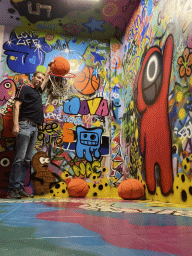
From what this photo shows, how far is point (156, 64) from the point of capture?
2475 mm

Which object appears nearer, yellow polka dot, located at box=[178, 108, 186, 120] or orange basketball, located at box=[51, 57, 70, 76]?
yellow polka dot, located at box=[178, 108, 186, 120]

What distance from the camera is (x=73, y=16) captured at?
3.42 metres

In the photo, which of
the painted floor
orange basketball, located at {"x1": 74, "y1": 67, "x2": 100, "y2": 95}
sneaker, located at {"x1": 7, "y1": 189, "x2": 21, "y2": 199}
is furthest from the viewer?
orange basketball, located at {"x1": 74, "y1": 67, "x2": 100, "y2": 95}

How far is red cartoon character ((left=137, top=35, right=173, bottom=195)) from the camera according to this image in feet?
7.06

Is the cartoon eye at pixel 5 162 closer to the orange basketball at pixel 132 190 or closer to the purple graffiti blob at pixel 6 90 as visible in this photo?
the purple graffiti blob at pixel 6 90

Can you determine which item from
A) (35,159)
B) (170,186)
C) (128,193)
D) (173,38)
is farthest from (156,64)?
(35,159)

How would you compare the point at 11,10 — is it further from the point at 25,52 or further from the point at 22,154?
the point at 22,154

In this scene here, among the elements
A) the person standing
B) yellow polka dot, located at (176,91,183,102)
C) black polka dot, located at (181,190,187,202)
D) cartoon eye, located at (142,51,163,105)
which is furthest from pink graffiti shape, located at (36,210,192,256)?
the person standing

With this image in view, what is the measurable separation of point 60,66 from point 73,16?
0.83 meters

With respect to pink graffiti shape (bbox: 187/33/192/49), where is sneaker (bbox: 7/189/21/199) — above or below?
below

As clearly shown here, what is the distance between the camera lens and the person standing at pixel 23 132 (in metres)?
2.63

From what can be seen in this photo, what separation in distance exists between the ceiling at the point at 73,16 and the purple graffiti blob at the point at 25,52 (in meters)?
0.21

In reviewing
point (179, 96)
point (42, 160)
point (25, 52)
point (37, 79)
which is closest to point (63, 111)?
point (37, 79)

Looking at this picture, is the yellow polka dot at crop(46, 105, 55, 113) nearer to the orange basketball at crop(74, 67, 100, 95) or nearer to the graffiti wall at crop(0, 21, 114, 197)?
the graffiti wall at crop(0, 21, 114, 197)
